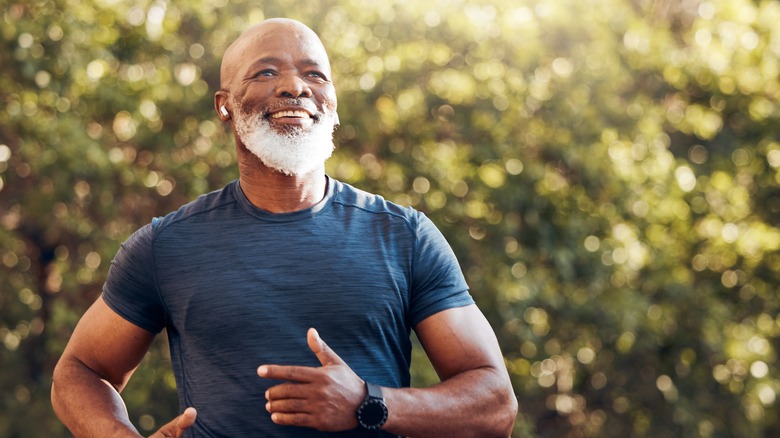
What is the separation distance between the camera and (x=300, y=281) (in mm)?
2467

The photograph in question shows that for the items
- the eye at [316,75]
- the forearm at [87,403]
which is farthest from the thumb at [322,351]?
the eye at [316,75]

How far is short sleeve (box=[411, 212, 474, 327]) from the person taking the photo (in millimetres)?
2502

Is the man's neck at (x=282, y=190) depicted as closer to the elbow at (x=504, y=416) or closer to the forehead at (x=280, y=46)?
the forehead at (x=280, y=46)

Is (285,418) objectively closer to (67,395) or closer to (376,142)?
(67,395)

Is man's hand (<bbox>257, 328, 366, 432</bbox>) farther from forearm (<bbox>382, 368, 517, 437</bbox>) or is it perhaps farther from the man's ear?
the man's ear

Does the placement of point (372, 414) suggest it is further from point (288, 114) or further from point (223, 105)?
point (223, 105)

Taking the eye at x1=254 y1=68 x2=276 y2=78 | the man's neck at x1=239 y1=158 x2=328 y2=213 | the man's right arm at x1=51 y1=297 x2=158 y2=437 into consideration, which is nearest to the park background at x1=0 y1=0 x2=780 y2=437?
the man's right arm at x1=51 y1=297 x2=158 y2=437

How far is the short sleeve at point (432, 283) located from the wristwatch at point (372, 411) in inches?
10.8

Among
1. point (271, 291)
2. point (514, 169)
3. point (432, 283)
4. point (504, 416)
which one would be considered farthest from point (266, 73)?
point (514, 169)

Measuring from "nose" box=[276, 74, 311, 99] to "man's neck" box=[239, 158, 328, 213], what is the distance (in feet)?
0.59

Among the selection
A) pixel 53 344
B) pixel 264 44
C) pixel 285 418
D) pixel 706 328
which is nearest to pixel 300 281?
pixel 285 418

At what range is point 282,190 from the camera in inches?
103

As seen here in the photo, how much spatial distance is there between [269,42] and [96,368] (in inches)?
34.1

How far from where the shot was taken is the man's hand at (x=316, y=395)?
2.24m
